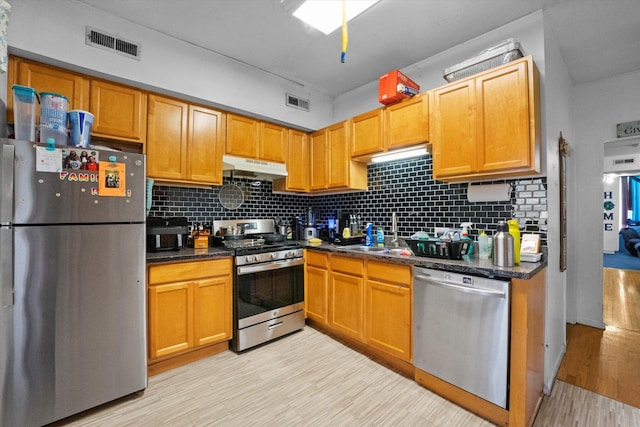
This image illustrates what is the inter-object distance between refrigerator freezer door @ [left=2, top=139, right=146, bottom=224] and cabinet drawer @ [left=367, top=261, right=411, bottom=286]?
71.9 inches

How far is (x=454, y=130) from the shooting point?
2.22 m

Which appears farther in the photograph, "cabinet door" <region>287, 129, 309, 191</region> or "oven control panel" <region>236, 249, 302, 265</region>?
"cabinet door" <region>287, 129, 309, 191</region>

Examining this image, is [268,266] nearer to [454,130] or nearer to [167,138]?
[167,138]

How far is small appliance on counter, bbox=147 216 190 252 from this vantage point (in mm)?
2342

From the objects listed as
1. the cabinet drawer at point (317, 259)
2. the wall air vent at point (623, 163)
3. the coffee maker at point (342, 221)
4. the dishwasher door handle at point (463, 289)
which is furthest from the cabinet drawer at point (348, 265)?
the wall air vent at point (623, 163)

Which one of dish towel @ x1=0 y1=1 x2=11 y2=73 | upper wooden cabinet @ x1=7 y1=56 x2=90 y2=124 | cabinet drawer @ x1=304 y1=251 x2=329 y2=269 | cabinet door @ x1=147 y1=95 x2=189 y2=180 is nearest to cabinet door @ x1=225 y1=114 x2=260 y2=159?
cabinet door @ x1=147 y1=95 x2=189 y2=180

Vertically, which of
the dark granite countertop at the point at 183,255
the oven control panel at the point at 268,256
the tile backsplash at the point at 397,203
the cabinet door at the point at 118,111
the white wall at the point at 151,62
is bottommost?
the oven control panel at the point at 268,256

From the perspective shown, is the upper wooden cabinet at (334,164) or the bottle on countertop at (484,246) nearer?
the bottle on countertop at (484,246)

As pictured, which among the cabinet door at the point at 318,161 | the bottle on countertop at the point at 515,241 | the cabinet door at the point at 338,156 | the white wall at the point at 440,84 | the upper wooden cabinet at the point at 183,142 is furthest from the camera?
the cabinet door at the point at 318,161

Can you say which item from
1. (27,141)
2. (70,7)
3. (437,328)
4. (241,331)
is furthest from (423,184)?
(70,7)

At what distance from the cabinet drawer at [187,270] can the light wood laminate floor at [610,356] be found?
2.94m

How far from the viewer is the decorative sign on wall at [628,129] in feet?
9.42

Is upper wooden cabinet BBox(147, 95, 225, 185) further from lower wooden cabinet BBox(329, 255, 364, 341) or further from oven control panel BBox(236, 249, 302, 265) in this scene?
lower wooden cabinet BBox(329, 255, 364, 341)

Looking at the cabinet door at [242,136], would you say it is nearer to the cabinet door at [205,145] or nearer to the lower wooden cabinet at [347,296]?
the cabinet door at [205,145]
